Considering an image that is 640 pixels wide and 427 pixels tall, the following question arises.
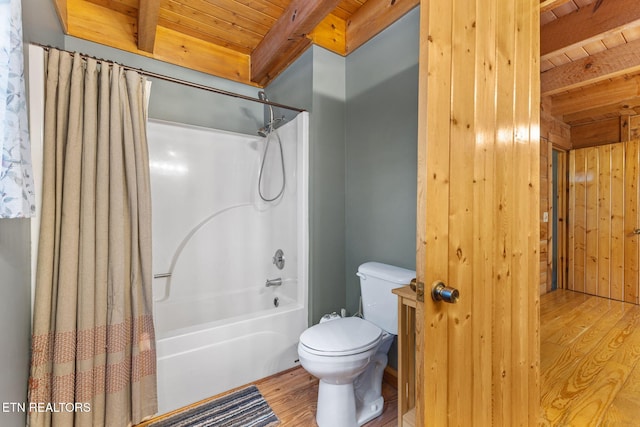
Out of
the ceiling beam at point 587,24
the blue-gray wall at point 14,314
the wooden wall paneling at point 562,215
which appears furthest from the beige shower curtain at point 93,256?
the wooden wall paneling at point 562,215

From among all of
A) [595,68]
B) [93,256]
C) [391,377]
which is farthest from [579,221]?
[93,256]

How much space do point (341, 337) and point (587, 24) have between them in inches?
106

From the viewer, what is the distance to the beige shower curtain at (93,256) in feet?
3.92

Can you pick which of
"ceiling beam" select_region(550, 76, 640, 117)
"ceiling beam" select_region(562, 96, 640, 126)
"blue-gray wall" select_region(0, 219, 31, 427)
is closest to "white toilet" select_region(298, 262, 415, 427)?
"blue-gray wall" select_region(0, 219, 31, 427)

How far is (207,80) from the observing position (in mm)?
2457

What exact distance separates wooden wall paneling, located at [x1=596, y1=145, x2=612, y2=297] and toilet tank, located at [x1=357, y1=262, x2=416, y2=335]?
338cm

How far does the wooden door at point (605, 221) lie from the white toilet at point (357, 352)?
339cm

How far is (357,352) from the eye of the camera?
4.51 ft

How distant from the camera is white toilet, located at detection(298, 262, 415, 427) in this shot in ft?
4.48

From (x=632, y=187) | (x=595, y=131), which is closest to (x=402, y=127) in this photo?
(x=632, y=187)

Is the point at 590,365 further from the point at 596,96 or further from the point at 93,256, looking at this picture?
the point at 93,256

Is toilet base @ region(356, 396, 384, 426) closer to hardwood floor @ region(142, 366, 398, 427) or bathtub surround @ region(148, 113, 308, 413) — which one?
hardwood floor @ region(142, 366, 398, 427)

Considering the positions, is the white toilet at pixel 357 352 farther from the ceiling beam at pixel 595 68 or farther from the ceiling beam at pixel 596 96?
the ceiling beam at pixel 596 96

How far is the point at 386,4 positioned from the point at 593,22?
4.67ft
